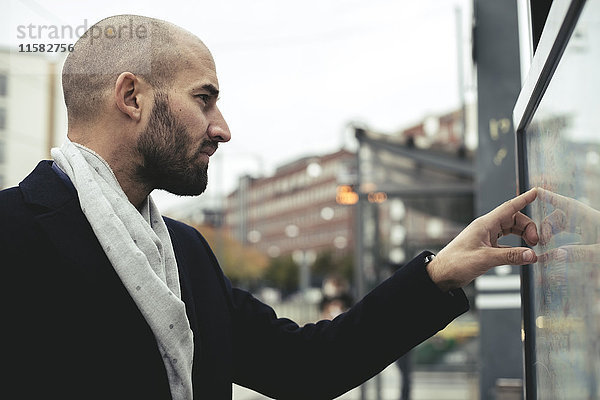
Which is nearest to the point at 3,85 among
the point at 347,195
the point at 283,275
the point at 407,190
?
the point at 347,195

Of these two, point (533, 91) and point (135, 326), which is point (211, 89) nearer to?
point (135, 326)

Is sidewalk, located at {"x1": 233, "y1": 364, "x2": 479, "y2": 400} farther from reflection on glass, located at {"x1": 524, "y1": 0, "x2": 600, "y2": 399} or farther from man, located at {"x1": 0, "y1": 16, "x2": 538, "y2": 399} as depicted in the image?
reflection on glass, located at {"x1": 524, "y1": 0, "x2": 600, "y2": 399}

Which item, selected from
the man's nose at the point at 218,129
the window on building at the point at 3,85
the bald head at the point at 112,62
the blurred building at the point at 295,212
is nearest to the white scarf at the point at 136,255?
the bald head at the point at 112,62

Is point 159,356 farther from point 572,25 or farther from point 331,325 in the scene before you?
point 572,25

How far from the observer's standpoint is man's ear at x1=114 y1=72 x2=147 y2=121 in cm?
153

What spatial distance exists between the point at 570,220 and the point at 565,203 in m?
0.04

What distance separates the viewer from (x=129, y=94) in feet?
5.09

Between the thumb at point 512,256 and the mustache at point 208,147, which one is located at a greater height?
the mustache at point 208,147

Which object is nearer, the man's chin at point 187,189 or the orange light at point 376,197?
the man's chin at point 187,189

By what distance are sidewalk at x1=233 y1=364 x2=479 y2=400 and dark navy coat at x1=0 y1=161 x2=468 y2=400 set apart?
23.7 ft

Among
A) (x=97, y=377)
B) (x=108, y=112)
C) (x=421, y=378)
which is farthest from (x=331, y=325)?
(x=421, y=378)

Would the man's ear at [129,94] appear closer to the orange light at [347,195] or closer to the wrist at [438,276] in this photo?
the wrist at [438,276]

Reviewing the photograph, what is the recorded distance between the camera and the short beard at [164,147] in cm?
156

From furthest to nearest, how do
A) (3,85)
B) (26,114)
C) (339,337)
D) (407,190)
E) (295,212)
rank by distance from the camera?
(295,212)
(407,190)
(26,114)
(3,85)
(339,337)
